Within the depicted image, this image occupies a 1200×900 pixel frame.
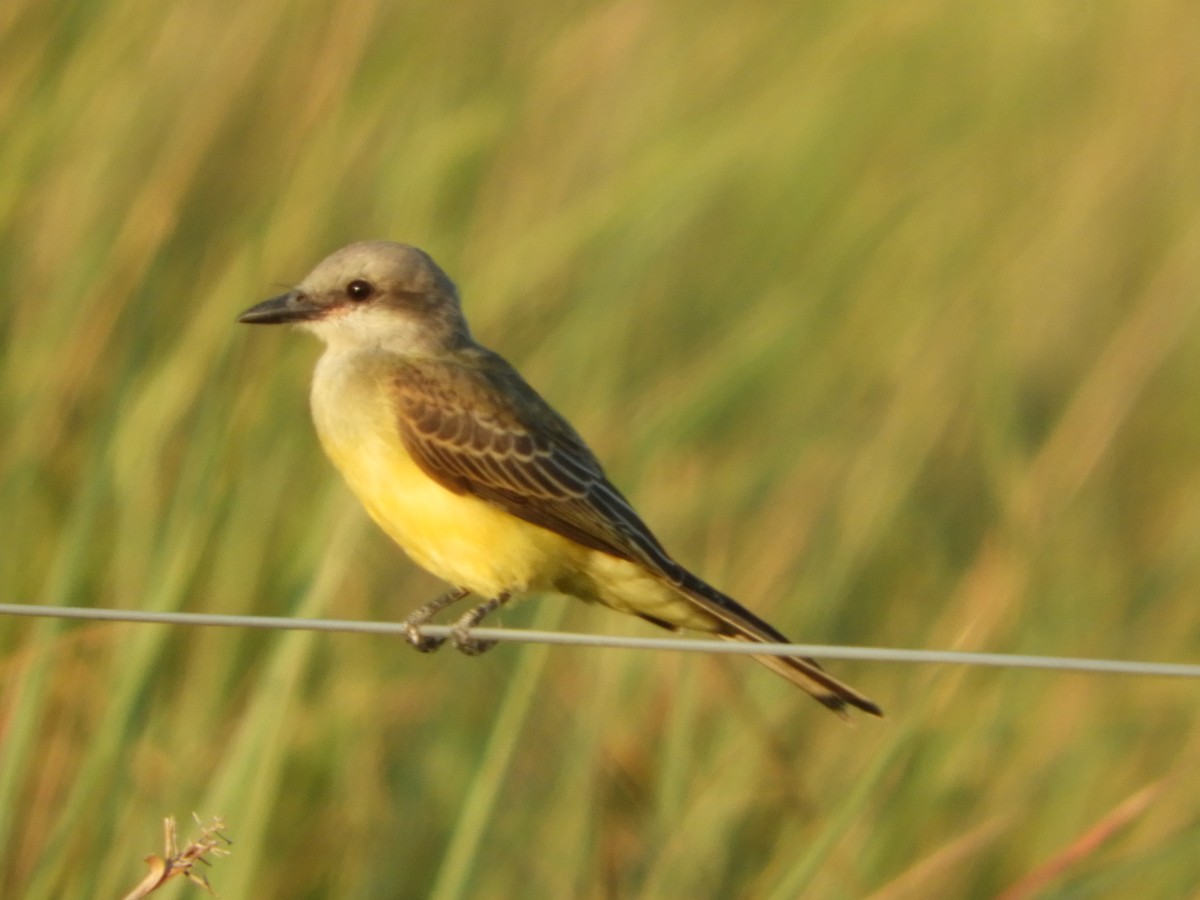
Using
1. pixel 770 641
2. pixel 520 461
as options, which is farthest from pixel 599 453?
pixel 770 641

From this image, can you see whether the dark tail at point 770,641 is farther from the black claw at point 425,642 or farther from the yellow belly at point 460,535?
the black claw at point 425,642

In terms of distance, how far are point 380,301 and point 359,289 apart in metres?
0.07

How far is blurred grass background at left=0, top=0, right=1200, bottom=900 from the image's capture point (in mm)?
3504

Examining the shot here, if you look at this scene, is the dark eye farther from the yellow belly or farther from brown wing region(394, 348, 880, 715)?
the yellow belly

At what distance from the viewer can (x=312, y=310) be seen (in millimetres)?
4234

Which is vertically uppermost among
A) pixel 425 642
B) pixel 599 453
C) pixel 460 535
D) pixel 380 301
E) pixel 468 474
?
pixel 380 301

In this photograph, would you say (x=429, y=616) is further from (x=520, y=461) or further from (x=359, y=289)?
(x=359, y=289)

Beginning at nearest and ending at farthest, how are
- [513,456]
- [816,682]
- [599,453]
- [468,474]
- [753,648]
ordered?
1. [753,648]
2. [816,682]
3. [468,474]
4. [513,456]
5. [599,453]

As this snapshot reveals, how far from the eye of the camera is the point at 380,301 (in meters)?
4.41

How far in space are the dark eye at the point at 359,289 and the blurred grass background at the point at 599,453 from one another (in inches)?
5.6

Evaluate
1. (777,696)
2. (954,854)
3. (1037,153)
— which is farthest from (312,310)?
(1037,153)

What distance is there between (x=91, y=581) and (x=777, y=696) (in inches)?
55.5

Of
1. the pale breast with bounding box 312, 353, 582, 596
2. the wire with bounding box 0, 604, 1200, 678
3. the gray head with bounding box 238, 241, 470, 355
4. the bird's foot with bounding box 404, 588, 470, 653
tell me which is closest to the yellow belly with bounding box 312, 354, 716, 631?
the pale breast with bounding box 312, 353, 582, 596

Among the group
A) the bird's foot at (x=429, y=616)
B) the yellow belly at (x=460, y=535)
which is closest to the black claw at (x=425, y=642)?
the bird's foot at (x=429, y=616)
